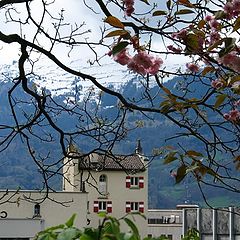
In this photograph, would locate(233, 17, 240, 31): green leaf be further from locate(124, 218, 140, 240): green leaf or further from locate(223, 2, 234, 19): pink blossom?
locate(124, 218, 140, 240): green leaf

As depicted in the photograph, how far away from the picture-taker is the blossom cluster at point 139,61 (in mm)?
2811

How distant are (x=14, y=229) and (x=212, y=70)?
27172 millimetres

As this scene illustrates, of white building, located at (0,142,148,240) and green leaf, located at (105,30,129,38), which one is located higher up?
white building, located at (0,142,148,240)

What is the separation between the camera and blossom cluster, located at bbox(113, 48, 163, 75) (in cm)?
A: 281

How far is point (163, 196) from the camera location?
11306 cm

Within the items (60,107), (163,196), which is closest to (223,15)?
(60,107)

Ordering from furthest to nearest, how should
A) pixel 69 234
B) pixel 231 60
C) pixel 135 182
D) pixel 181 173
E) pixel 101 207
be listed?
1. pixel 101 207
2. pixel 135 182
3. pixel 181 173
4. pixel 231 60
5. pixel 69 234

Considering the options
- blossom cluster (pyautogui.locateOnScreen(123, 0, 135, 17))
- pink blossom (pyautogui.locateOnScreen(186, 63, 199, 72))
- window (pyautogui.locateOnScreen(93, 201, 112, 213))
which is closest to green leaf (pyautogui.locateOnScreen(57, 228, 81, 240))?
blossom cluster (pyautogui.locateOnScreen(123, 0, 135, 17))

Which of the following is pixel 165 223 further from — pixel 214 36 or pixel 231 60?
pixel 231 60

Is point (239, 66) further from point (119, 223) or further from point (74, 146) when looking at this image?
point (74, 146)

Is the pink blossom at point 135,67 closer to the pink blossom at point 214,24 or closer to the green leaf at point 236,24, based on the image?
the pink blossom at point 214,24

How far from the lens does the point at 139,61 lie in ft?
9.25

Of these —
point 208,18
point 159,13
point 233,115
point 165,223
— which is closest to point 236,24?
point 208,18

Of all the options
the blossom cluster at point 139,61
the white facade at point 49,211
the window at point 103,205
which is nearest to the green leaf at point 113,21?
the blossom cluster at point 139,61
